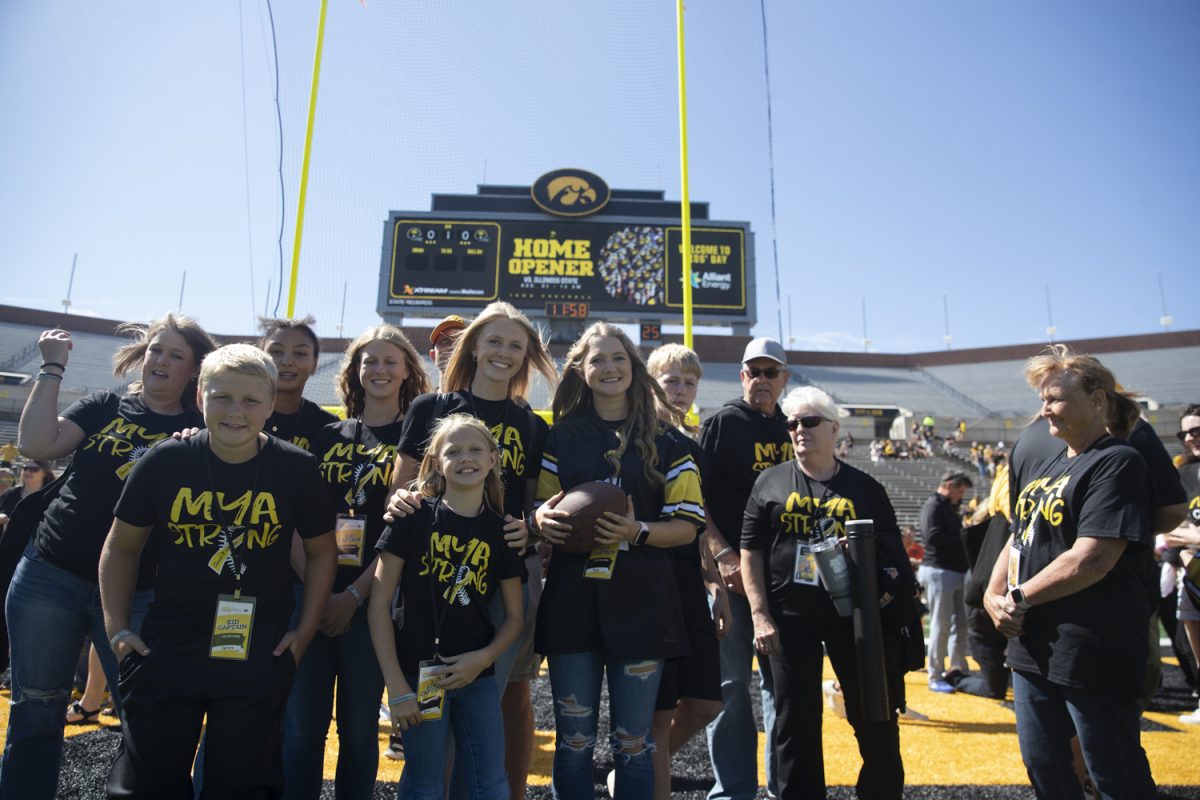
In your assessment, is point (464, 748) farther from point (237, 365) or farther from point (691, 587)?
point (237, 365)

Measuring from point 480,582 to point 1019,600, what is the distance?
5.78 feet

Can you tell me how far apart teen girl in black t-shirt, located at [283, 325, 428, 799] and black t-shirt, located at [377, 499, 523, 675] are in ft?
0.95

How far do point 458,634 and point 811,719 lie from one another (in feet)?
4.35

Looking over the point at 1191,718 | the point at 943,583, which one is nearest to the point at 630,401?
the point at 943,583

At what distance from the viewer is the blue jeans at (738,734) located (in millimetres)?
2760

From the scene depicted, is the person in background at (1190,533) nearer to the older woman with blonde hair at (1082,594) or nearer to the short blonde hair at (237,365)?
the older woman with blonde hair at (1082,594)

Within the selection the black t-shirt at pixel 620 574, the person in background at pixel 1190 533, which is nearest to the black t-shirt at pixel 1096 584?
the black t-shirt at pixel 620 574

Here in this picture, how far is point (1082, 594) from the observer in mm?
2250

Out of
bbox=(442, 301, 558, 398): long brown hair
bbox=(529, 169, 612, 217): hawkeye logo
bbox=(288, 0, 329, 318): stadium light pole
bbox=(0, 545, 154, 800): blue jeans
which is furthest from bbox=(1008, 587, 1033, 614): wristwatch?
bbox=(529, 169, 612, 217): hawkeye logo

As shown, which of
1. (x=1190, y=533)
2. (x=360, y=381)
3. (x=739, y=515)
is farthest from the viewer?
(x=1190, y=533)

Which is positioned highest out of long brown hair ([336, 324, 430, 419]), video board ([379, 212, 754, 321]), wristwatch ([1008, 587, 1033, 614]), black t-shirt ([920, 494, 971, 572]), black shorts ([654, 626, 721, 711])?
video board ([379, 212, 754, 321])

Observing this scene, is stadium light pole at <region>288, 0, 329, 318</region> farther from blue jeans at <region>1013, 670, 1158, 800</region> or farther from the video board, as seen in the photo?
the video board

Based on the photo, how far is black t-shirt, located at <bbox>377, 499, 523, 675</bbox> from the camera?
7.25ft

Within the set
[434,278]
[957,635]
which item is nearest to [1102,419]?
[957,635]
